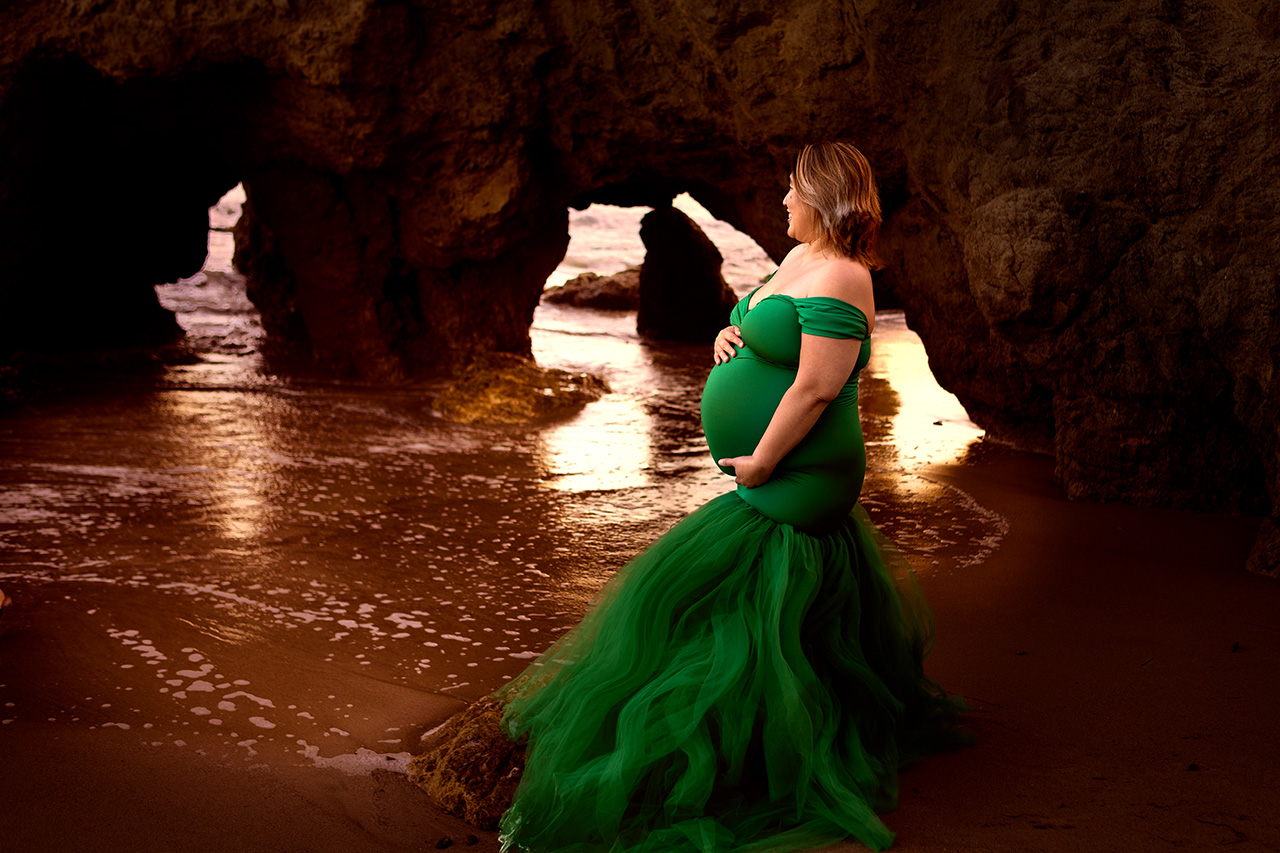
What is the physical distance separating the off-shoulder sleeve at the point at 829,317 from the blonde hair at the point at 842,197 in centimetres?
16

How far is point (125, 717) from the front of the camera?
328 centimetres

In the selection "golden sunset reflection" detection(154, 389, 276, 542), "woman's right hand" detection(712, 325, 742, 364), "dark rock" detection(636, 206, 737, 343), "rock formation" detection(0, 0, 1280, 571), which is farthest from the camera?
"dark rock" detection(636, 206, 737, 343)

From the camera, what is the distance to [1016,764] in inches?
112

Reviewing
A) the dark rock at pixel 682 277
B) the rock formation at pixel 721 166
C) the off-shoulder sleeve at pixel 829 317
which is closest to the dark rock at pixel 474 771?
the off-shoulder sleeve at pixel 829 317

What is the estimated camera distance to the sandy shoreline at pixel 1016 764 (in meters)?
2.53

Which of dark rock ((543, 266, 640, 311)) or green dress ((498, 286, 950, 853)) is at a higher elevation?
dark rock ((543, 266, 640, 311))

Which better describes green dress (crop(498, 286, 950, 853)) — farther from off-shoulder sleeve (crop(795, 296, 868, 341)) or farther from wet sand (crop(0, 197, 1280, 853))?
wet sand (crop(0, 197, 1280, 853))

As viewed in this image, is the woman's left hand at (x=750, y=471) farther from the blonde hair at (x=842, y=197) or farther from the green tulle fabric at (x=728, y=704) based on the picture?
the blonde hair at (x=842, y=197)

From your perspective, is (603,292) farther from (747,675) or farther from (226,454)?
(747,675)

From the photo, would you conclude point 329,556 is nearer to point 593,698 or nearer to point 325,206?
point 593,698

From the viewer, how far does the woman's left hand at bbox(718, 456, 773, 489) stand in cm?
267

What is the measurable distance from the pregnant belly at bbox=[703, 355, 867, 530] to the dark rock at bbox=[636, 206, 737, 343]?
10.4 metres

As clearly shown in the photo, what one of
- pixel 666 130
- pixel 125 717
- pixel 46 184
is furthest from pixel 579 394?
pixel 125 717

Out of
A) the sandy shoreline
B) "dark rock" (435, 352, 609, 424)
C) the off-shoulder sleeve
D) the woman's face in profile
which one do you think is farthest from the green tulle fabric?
"dark rock" (435, 352, 609, 424)
